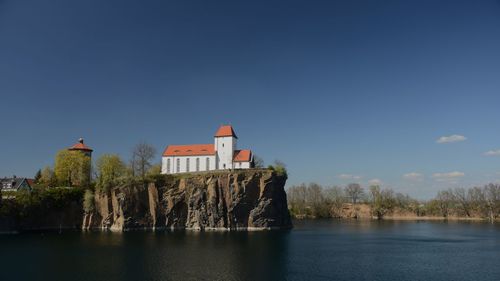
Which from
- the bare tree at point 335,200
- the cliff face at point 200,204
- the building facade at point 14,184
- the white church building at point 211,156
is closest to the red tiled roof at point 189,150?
the white church building at point 211,156

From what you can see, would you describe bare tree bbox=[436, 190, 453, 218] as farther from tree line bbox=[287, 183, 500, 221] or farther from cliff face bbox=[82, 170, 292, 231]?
cliff face bbox=[82, 170, 292, 231]

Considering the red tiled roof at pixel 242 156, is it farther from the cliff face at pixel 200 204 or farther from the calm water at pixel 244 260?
the calm water at pixel 244 260

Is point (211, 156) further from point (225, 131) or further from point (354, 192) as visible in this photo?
point (354, 192)

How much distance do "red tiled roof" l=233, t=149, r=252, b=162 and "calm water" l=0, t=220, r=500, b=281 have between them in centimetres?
3001

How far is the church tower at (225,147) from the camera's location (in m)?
88.8

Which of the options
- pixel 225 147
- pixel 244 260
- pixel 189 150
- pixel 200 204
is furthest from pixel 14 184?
pixel 244 260

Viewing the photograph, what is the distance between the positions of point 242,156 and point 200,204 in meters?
15.7

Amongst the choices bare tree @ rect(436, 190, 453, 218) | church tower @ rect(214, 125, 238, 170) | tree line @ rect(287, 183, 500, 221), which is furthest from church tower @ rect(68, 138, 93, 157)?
bare tree @ rect(436, 190, 453, 218)

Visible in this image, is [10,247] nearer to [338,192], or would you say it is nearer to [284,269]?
[284,269]

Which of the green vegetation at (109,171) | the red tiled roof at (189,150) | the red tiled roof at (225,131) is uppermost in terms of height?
the red tiled roof at (225,131)

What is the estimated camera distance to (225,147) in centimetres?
8944

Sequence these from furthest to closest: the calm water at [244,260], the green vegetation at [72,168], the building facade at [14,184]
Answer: the green vegetation at [72,168] < the building facade at [14,184] < the calm water at [244,260]

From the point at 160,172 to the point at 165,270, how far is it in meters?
60.7

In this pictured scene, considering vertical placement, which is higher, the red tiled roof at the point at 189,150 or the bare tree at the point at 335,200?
the red tiled roof at the point at 189,150
